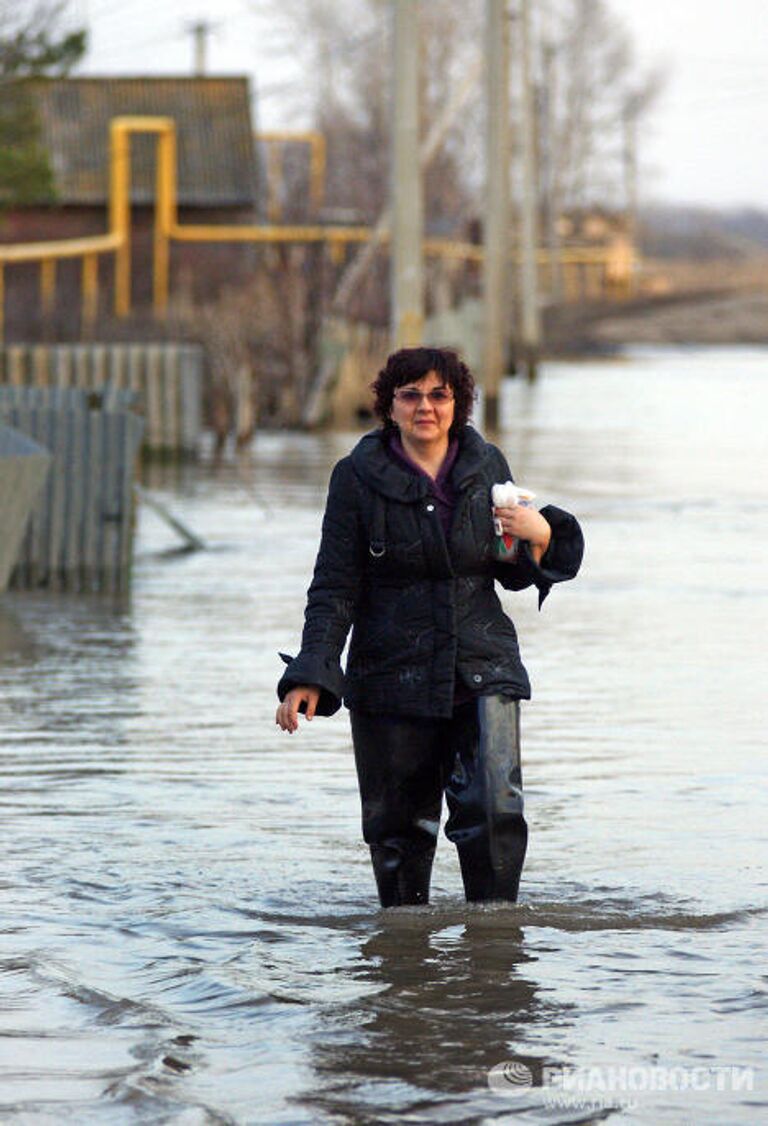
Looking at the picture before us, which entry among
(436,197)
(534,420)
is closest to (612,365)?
(436,197)

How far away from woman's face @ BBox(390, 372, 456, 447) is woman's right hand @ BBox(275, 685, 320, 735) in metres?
0.68

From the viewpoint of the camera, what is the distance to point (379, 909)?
7.13 m

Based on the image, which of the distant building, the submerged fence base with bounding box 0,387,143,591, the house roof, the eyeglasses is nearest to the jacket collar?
the eyeglasses

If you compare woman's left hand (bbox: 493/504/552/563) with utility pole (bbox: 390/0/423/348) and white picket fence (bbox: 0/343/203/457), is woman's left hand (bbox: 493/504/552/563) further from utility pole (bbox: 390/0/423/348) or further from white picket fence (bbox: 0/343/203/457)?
white picket fence (bbox: 0/343/203/457)

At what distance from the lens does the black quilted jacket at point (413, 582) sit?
6535 millimetres

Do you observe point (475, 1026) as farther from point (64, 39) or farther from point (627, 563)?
point (64, 39)

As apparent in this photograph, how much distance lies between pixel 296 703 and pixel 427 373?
886 mm

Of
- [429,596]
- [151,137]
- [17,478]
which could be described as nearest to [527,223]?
[151,137]

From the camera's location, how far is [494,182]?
35344 millimetres

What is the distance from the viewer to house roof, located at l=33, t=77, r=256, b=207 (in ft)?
151

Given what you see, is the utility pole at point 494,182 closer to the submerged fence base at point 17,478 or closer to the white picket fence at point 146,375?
the white picket fence at point 146,375

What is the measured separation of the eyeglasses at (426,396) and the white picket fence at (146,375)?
1853 centimetres

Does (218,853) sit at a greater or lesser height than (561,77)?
lesser

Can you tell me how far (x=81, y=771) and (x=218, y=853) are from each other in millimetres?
1462
